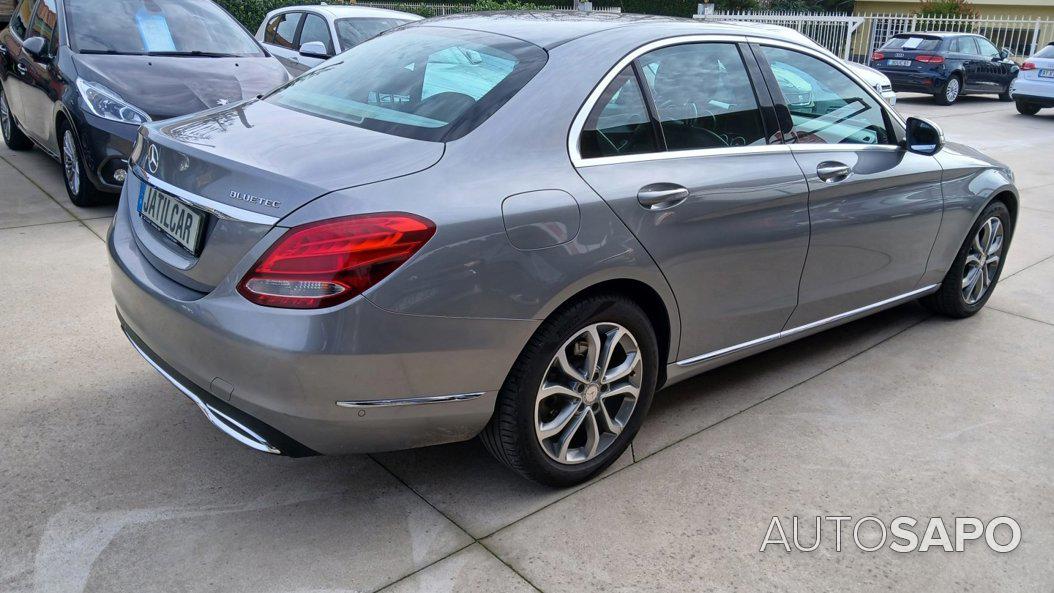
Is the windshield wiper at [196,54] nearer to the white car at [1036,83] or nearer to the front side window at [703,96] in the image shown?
the front side window at [703,96]

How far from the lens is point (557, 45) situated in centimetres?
314

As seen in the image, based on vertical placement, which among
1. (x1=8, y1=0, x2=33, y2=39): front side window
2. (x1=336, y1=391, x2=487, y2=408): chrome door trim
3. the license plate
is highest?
(x1=8, y1=0, x2=33, y2=39): front side window

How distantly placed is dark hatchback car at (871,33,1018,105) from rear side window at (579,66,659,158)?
52.5 ft

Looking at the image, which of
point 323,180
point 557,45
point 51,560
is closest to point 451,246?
point 323,180

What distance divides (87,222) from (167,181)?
372cm

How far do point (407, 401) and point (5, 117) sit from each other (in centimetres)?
797

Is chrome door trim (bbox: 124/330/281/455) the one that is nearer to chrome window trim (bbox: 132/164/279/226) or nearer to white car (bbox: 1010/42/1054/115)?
chrome window trim (bbox: 132/164/279/226)

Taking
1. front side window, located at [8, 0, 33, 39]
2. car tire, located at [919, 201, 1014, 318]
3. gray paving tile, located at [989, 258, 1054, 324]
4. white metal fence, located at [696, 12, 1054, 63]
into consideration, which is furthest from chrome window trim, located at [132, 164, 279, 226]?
white metal fence, located at [696, 12, 1054, 63]

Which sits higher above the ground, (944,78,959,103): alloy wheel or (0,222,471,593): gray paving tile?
(0,222,471,593): gray paving tile

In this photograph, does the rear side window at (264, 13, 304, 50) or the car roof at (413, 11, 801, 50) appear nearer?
the car roof at (413, 11, 801, 50)

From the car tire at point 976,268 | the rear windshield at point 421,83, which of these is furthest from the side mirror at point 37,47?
the car tire at point 976,268

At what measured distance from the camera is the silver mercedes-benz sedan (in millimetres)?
2480

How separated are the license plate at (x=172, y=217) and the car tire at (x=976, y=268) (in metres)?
3.86

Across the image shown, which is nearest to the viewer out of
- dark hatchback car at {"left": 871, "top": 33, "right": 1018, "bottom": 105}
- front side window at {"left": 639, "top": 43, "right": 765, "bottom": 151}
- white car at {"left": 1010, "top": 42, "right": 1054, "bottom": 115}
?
front side window at {"left": 639, "top": 43, "right": 765, "bottom": 151}
